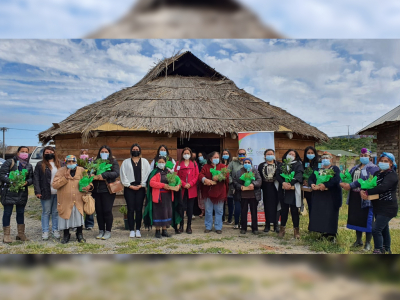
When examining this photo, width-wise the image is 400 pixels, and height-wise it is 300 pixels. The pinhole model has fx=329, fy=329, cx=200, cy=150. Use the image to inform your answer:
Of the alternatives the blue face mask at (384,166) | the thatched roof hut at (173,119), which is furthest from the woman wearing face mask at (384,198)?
the thatched roof hut at (173,119)

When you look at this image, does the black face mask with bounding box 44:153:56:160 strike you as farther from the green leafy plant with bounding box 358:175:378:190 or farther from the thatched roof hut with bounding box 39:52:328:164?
the green leafy plant with bounding box 358:175:378:190

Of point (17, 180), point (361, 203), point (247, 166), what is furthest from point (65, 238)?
point (361, 203)

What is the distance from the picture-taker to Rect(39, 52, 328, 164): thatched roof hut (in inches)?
345

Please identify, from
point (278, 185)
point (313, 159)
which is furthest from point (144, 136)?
point (313, 159)

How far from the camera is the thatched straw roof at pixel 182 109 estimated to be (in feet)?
28.8

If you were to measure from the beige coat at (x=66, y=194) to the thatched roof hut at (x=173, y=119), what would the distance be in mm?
2634

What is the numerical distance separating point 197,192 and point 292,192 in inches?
86.4

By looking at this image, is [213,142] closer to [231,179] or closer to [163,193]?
[231,179]

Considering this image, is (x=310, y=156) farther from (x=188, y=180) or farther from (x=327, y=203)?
(x=188, y=180)

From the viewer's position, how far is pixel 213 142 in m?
13.0

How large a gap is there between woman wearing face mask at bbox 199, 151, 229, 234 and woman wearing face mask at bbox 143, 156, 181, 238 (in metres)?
0.79

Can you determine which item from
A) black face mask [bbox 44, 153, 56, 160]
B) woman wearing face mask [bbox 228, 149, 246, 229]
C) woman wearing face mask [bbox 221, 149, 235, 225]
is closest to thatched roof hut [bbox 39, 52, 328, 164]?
woman wearing face mask [bbox 221, 149, 235, 225]

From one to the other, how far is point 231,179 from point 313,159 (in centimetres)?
175

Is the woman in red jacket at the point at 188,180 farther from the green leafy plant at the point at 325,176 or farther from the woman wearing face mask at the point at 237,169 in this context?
the green leafy plant at the point at 325,176
